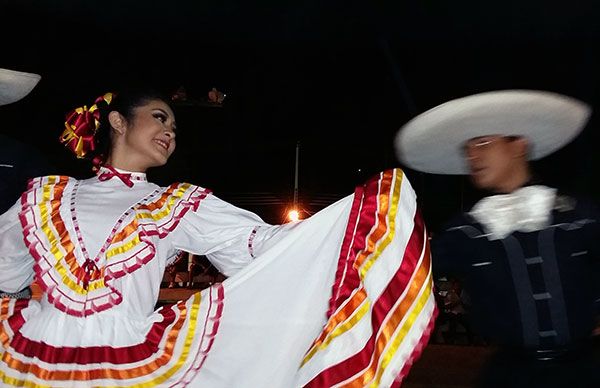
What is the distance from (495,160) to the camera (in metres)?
1.92

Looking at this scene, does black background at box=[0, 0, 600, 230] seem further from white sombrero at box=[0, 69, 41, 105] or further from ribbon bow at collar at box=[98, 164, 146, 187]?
ribbon bow at collar at box=[98, 164, 146, 187]

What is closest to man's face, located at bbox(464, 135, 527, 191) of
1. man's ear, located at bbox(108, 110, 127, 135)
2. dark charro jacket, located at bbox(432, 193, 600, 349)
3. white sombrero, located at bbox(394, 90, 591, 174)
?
white sombrero, located at bbox(394, 90, 591, 174)

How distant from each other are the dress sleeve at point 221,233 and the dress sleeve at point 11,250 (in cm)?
39

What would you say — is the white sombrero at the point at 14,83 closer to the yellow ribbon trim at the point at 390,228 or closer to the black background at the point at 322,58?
the yellow ribbon trim at the point at 390,228

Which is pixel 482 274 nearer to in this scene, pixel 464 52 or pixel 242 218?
pixel 242 218

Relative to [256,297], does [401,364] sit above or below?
below

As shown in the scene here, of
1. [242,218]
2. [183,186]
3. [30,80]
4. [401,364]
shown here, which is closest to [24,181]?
[30,80]

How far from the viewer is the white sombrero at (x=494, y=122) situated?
6.19 ft

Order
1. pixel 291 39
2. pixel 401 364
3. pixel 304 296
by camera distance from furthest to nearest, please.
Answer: pixel 291 39, pixel 304 296, pixel 401 364

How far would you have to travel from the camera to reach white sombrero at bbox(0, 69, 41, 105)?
1.99 metres

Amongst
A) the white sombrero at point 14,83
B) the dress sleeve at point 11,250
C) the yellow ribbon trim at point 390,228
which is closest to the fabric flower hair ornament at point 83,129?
the white sombrero at point 14,83

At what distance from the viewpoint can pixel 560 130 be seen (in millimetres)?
2031

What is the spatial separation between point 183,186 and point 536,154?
40.9 inches

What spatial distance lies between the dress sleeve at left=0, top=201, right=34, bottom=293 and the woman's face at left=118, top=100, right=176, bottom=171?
33 cm
